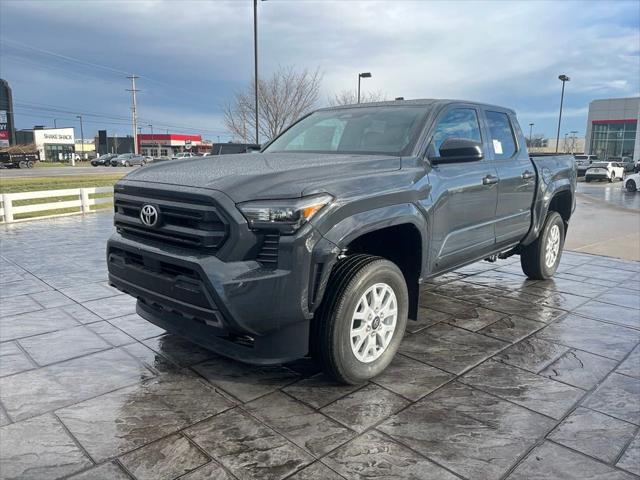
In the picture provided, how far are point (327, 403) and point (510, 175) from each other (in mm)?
3046

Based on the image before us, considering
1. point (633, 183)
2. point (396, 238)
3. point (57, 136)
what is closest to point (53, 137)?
point (57, 136)

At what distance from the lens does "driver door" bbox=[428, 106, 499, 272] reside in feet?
13.1

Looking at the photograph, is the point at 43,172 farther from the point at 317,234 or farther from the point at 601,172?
the point at 317,234

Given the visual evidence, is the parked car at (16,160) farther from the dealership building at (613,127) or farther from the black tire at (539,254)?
the dealership building at (613,127)

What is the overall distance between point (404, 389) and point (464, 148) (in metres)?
1.83

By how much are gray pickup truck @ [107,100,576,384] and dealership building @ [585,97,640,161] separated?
68465 millimetres

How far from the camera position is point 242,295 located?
2.83 meters

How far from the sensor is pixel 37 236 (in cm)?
962

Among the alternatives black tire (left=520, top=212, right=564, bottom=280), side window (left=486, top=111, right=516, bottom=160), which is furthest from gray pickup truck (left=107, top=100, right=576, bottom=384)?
black tire (left=520, top=212, right=564, bottom=280)

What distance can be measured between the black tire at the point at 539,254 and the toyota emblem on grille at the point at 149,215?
466 centimetres

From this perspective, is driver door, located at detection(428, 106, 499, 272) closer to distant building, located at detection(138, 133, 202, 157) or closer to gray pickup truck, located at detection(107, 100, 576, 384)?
gray pickup truck, located at detection(107, 100, 576, 384)

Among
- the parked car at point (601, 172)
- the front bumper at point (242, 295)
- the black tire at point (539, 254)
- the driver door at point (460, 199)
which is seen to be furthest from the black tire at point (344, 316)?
the parked car at point (601, 172)

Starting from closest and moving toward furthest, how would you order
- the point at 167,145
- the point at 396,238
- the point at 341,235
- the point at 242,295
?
the point at 242,295 → the point at 341,235 → the point at 396,238 → the point at 167,145

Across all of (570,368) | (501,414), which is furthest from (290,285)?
(570,368)
